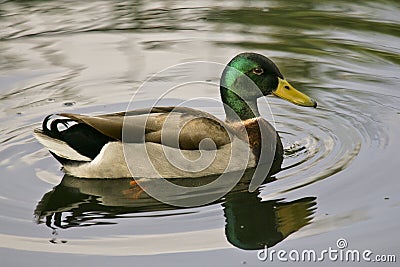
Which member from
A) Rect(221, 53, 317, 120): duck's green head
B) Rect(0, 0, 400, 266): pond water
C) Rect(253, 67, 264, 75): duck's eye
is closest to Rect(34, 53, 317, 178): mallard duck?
Rect(0, 0, 400, 266): pond water

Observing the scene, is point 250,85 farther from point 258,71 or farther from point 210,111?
point 210,111

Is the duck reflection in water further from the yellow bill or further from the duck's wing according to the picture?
the yellow bill

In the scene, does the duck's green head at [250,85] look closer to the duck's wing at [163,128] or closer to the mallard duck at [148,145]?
the mallard duck at [148,145]

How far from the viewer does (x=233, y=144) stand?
7301 millimetres

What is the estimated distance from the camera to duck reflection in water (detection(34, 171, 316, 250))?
241 inches

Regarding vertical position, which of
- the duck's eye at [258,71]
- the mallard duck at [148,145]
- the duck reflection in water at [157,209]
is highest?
the duck's eye at [258,71]

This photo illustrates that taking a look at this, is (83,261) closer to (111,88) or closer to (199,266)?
(199,266)

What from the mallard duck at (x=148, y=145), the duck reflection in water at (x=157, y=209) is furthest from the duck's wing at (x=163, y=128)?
the duck reflection in water at (x=157, y=209)

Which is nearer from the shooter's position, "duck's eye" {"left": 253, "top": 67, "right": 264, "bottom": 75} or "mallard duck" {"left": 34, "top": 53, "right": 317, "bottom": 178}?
"mallard duck" {"left": 34, "top": 53, "right": 317, "bottom": 178}

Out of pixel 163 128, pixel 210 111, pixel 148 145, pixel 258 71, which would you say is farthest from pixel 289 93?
pixel 148 145

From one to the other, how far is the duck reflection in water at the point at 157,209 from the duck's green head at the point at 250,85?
0.83 metres

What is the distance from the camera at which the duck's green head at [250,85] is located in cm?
754

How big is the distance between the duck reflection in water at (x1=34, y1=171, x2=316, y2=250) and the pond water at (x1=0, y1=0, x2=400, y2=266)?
0.05 ft

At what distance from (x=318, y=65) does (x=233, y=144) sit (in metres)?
2.42
